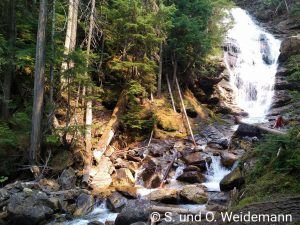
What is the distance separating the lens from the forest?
28.7 feet

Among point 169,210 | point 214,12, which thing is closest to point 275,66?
point 214,12

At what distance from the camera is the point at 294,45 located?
2355cm

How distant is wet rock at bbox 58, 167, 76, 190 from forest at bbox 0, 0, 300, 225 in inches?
1.9

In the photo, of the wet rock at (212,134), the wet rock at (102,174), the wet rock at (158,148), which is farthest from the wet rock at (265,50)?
the wet rock at (102,174)

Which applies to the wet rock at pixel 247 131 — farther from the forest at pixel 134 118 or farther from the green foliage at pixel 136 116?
the green foliage at pixel 136 116

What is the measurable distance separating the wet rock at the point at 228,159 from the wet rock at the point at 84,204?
18.0 ft

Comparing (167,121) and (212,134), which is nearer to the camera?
(167,121)

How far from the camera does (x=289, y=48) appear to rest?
23688 millimetres

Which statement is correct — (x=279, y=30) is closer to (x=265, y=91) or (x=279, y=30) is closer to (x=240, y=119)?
(x=265, y=91)

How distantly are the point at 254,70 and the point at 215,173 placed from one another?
13925 millimetres

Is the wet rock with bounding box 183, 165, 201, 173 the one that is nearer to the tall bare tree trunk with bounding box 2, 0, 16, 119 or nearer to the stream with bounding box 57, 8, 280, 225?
the tall bare tree trunk with bounding box 2, 0, 16, 119

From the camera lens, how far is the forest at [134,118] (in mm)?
8734

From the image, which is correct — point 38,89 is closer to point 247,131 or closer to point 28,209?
point 28,209

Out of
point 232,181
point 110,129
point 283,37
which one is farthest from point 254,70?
point 232,181
